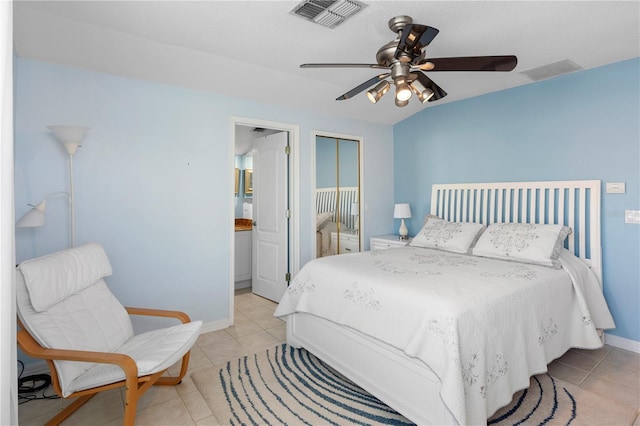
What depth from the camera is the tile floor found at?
2037 millimetres

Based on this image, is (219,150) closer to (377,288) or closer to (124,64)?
(124,64)

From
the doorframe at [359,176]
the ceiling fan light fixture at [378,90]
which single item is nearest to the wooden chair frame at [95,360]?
the ceiling fan light fixture at [378,90]

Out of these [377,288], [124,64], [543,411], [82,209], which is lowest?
[543,411]

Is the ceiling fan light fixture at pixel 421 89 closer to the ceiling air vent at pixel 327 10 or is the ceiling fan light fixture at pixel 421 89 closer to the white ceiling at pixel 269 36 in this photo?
the white ceiling at pixel 269 36

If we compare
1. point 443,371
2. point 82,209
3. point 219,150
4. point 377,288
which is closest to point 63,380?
point 82,209

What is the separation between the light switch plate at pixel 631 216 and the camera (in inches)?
112

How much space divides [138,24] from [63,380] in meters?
2.33

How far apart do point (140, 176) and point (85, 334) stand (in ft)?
4.67

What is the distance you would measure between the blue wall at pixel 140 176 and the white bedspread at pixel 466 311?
1095 mm

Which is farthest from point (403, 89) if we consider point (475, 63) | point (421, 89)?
point (475, 63)

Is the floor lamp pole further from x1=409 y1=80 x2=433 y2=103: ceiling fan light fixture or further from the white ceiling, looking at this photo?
x1=409 y1=80 x2=433 y2=103: ceiling fan light fixture

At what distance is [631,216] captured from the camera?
2889 millimetres

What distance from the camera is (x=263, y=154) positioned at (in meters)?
4.46

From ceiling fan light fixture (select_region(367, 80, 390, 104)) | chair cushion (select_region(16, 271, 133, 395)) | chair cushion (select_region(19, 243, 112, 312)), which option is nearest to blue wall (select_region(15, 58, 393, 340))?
chair cushion (select_region(19, 243, 112, 312))
